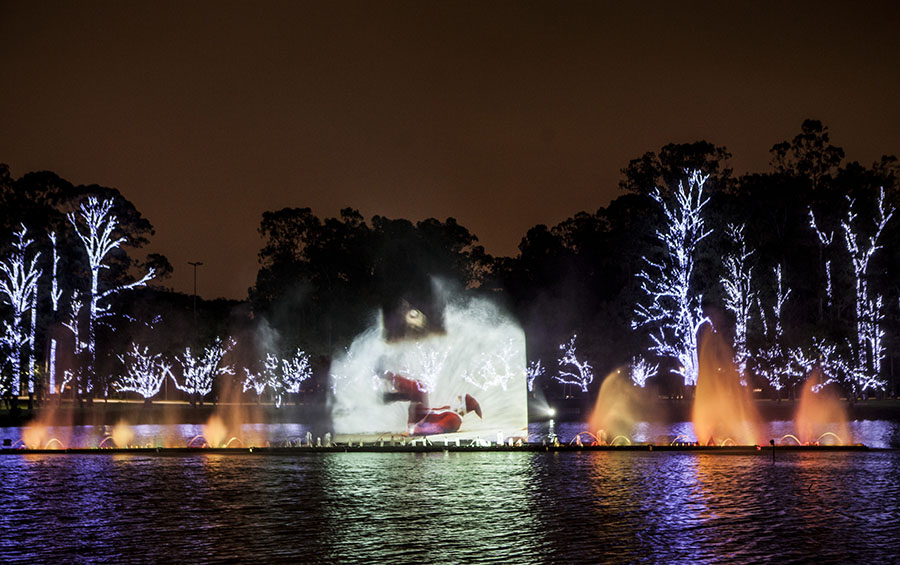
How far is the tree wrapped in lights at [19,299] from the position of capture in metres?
55.1

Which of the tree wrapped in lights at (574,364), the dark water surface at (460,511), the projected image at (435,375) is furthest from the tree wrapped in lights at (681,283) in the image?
the dark water surface at (460,511)

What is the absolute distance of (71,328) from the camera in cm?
6019

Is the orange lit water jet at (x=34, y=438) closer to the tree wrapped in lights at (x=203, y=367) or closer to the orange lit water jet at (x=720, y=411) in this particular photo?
the orange lit water jet at (x=720, y=411)

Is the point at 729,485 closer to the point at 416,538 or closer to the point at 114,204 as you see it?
the point at 416,538

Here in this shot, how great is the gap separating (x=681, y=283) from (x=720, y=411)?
22845 mm

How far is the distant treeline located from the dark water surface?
40.0 metres

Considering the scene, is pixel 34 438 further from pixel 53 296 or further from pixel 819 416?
pixel 819 416

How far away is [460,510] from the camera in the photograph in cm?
1620

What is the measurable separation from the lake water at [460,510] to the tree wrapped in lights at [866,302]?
38.1 m

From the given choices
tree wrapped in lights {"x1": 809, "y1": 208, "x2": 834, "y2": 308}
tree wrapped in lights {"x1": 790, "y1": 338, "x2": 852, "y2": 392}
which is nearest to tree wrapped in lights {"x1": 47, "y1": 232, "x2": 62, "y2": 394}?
tree wrapped in lights {"x1": 790, "y1": 338, "x2": 852, "y2": 392}

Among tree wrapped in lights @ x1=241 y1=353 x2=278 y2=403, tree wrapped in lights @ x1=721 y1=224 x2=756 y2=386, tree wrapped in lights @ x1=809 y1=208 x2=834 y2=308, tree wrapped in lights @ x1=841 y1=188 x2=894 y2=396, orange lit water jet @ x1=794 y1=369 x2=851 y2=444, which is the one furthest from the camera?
tree wrapped in lights @ x1=241 y1=353 x2=278 y2=403

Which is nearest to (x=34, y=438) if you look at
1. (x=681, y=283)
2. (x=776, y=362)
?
(x=681, y=283)

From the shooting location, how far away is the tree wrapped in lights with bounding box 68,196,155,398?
60.4 m

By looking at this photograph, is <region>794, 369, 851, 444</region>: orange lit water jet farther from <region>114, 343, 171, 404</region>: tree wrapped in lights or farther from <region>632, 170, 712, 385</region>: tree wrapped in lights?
<region>114, 343, 171, 404</region>: tree wrapped in lights
